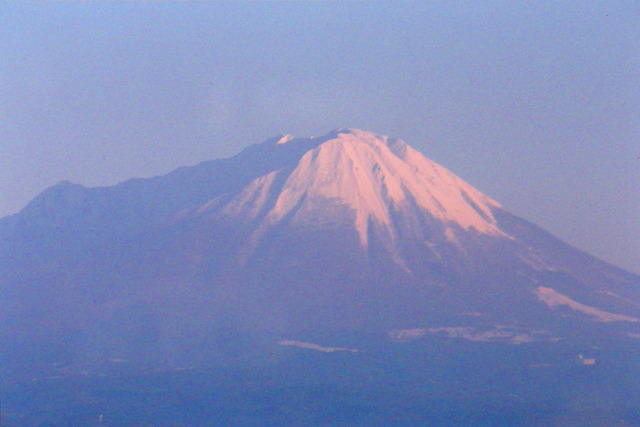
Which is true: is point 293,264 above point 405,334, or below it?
above

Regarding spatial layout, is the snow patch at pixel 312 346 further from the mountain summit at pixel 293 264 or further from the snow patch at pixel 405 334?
the snow patch at pixel 405 334

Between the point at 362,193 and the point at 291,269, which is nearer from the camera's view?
the point at 291,269

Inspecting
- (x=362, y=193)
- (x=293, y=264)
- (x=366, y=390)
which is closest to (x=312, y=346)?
(x=366, y=390)

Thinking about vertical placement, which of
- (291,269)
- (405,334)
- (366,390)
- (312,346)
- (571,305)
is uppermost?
(291,269)

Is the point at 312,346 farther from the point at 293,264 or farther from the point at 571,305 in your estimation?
the point at 571,305

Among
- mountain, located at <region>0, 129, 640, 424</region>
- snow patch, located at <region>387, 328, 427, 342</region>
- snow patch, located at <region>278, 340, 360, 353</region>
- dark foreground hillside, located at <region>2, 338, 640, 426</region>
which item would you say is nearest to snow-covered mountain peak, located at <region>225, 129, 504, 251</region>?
mountain, located at <region>0, 129, 640, 424</region>

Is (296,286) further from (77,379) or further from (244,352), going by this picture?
(77,379)

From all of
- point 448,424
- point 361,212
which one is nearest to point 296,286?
point 361,212
